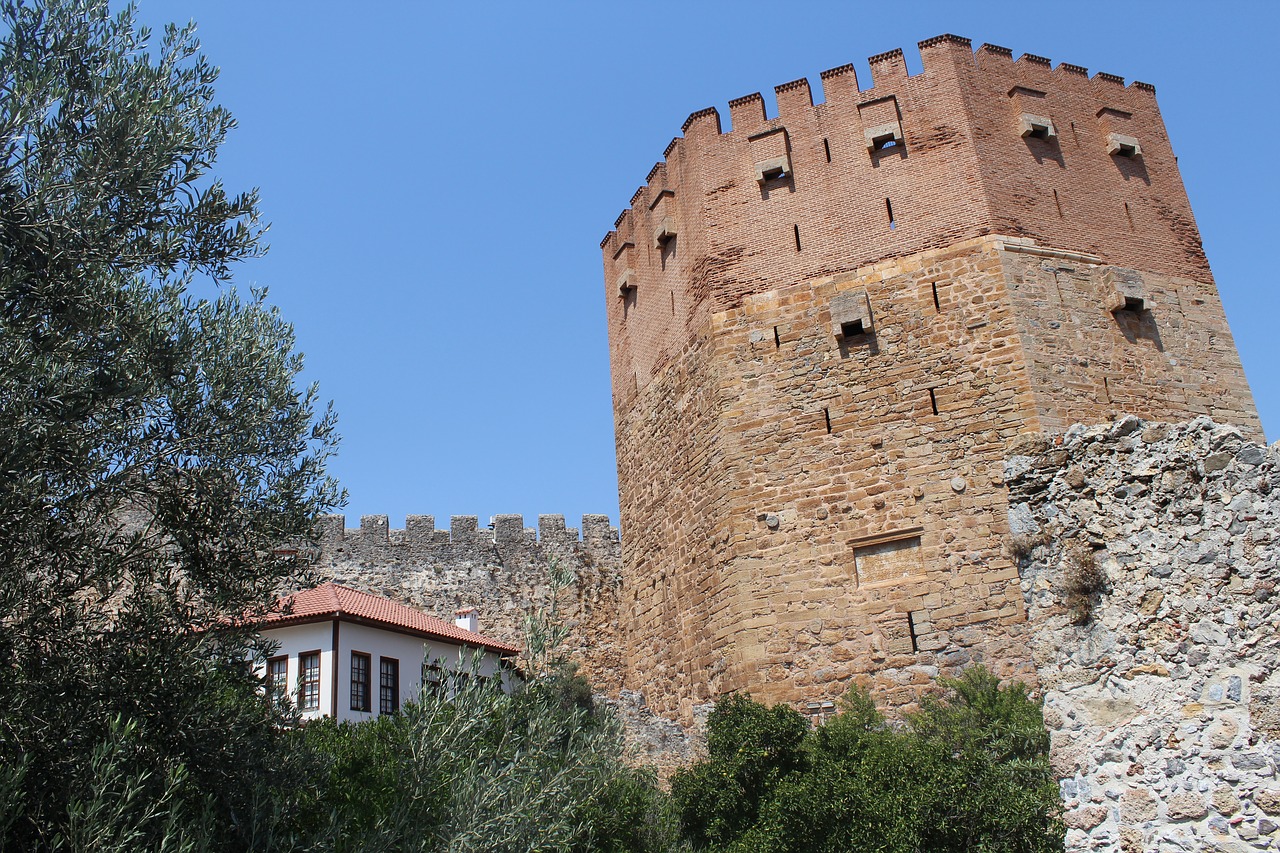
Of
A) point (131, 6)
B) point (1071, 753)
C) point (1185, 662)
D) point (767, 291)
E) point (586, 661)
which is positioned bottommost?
point (1071, 753)

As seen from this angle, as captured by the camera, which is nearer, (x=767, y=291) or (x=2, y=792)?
(x=2, y=792)

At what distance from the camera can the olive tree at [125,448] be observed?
7020 millimetres

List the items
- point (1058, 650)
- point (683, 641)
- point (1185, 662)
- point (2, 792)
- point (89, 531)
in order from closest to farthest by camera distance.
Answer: point (2, 792) → point (1185, 662) → point (1058, 650) → point (89, 531) → point (683, 641)

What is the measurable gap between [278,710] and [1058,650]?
573cm

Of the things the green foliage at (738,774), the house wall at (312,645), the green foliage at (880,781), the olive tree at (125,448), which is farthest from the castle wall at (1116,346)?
the house wall at (312,645)

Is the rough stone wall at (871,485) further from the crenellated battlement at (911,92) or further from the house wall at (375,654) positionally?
the house wall at (375,654)

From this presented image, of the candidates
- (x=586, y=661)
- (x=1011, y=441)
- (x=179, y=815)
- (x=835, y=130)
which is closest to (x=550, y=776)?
(x=179, y=815)

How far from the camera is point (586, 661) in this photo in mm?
26141

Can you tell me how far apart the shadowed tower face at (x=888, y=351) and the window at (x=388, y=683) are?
6486 millimetres

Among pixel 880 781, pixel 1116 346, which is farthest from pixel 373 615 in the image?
pixel 1116 346

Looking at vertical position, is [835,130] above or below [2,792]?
above

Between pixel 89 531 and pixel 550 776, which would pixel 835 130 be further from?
pixel 89 531

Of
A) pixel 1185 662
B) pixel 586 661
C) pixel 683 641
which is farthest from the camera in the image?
pixel 586 661

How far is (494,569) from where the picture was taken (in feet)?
90.7
